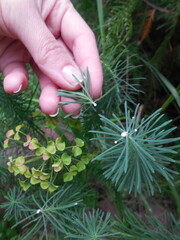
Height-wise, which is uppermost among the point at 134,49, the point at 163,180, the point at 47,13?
the point at 47,13

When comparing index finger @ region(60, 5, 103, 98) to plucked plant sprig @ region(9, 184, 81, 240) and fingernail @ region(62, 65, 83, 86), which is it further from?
plucked plant sprig @ region(9, 184, 81, 240)

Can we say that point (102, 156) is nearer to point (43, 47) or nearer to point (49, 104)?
point (49, 104)

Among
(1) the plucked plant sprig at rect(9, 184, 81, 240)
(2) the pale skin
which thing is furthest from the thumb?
(1) the plucked plant sprig at rect(9, 184, 81, 240)

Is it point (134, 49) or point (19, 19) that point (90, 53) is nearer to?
point (19, 19)

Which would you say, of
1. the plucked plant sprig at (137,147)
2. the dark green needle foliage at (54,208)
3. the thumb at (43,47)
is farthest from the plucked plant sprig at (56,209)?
the thumb at (43,47)

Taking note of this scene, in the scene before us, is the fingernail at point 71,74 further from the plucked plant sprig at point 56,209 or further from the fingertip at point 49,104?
the plucked plant sprig at point 56,209

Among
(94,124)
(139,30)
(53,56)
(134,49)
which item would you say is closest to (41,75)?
(53,56)
